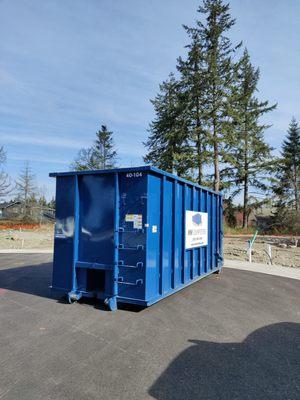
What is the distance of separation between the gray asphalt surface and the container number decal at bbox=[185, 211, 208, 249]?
1.30 meters

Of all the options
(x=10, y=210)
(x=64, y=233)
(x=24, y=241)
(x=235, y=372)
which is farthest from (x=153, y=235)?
(x=10, y=210)

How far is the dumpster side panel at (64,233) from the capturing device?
282 inches

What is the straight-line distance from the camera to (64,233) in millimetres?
7270

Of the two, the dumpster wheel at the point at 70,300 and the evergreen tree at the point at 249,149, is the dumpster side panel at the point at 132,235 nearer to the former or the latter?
the dumpster wheel at the point at 70,300

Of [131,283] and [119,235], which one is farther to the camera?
[119,235]

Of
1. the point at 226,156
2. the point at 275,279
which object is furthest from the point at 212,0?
the point at 275,279

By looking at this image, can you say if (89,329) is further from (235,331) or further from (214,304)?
(214,304)

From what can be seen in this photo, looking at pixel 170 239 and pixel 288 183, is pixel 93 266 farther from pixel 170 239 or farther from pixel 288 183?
pixel 288 183

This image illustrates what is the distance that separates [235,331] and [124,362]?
217 centimetres

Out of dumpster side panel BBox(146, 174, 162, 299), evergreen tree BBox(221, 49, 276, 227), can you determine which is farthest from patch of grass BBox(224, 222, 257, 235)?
dumpster side panel BBox(146, 174, 162, 299)

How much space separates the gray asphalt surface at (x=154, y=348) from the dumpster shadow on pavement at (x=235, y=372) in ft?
0.04

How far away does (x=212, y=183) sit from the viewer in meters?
33.2

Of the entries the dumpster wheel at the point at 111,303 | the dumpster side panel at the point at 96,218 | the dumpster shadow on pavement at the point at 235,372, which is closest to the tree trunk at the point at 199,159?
the dumpster side panel at the point at 96,218

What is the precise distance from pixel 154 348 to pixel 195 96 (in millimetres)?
29216
